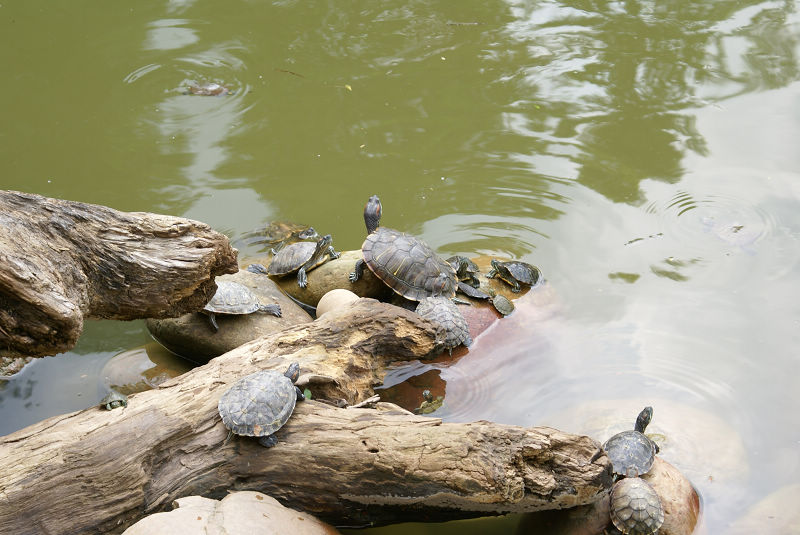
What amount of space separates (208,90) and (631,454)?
17.8 feet

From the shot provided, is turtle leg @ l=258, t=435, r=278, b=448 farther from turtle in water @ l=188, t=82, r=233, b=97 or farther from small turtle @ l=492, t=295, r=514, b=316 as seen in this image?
turtle in water @ l=188, t=82, r=233, b=97

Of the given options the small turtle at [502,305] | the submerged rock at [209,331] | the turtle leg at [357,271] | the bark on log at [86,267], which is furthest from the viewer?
the turtle leg at [357,271]

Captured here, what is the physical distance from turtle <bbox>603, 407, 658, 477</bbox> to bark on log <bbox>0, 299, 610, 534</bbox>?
37cm

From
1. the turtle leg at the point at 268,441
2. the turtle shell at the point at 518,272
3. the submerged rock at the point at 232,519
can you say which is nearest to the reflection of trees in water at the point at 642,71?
the turtle shell at the point at 518,272

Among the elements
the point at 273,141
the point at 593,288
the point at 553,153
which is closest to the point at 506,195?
the point at 553,153

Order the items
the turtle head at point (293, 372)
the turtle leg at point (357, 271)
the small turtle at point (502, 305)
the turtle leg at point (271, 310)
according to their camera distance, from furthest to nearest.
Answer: the turtle leg at point (357, 271)
the small turtle at point (502, 305)
the turtle leg at point (271, 310)
the turtle head at point (293, 372)

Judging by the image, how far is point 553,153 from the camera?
6.39 metres

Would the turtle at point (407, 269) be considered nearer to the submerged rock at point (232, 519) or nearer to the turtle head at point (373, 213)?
the turtle head at point (373, 213)

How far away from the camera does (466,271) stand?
4934mm

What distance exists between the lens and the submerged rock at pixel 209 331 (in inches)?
173

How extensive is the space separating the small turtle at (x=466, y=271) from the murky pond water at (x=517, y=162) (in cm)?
43

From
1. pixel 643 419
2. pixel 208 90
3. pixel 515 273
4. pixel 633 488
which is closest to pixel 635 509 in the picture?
pixel 633 488

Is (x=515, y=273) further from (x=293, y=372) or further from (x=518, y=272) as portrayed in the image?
(x=293, y=372)

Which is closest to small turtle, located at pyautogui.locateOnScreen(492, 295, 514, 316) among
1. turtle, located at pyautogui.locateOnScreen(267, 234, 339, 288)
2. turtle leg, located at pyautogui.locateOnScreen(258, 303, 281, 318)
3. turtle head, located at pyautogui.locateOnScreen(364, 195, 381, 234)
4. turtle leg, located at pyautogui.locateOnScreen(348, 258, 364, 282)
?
turtle leg, located at pyautogui.locateOnScreen(348, 258, 364, 282)
